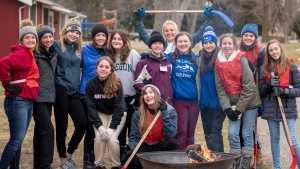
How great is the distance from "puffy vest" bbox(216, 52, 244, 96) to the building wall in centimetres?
1423

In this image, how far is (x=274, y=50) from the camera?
598cm

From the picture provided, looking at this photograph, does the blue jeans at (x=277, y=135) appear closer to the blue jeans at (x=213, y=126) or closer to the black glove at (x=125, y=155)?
the blue jeans at (x=213, y=126)

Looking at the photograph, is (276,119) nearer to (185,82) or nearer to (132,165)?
(185,82)

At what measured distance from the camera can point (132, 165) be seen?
6.00 meters

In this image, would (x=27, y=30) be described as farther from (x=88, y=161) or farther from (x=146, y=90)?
(x=88, y=161)

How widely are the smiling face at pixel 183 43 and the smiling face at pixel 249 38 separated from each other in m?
0.70

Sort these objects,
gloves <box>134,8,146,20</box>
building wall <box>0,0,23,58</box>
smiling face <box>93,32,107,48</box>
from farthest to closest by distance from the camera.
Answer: building wall <box>0,0,23,58</box>
gloves <box>134,8,146,20</box>
smiling face <box>93,32,107,48</box>

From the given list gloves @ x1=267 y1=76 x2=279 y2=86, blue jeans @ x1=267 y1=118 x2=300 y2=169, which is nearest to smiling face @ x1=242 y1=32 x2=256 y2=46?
gloves @ x1=267 y1=76 x2=279 y2=86

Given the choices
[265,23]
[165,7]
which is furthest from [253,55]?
[265,23]

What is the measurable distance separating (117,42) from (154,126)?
1177 millimetres

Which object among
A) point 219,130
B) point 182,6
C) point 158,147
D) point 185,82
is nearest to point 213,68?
point 185,82

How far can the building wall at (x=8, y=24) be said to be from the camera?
61.4 ft

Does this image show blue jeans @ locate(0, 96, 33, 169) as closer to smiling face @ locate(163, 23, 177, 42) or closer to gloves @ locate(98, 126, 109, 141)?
gloves @ locate(98, 126, 109, 141)

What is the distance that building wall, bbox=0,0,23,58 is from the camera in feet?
61.4
